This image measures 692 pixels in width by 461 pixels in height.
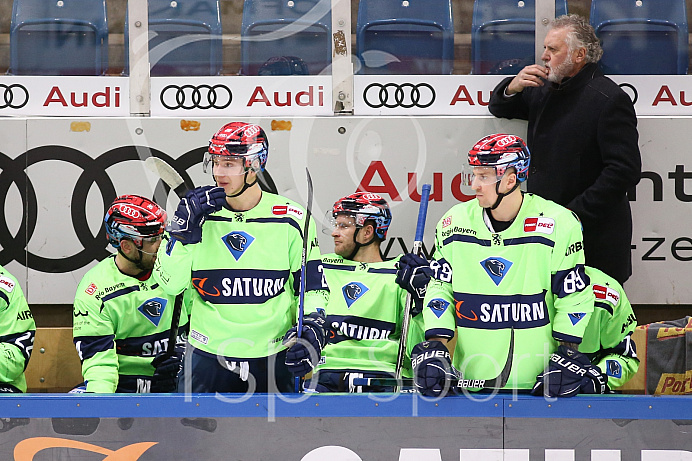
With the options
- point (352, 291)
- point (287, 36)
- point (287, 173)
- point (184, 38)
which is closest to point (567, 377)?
point (352, 291)

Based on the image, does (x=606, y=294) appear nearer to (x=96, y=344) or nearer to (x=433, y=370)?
(x=433, y=370)

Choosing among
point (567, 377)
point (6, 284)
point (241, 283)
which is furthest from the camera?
point (6, 284)

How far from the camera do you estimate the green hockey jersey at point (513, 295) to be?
3102mm

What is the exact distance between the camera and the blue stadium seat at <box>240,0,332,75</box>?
485cm

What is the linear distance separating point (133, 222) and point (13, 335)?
732 mm

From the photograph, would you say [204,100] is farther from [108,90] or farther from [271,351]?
[271,351]

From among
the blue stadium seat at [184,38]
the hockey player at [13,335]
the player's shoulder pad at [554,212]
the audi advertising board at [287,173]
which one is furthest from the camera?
the blue stadium seat at [184,38]

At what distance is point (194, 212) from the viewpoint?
3.22 meters

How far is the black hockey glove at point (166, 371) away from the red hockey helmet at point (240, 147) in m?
0.97

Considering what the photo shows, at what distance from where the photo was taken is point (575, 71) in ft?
13.7

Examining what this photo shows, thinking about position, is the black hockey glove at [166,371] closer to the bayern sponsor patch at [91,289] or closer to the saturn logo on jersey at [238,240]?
the bayern sponsor patch at [91,289]

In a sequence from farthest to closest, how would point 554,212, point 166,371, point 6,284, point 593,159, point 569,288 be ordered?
point 593,159
point 166,371
point 6,284
point 554,212
point 569,288

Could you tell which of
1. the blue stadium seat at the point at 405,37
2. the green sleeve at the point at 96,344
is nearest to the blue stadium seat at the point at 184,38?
the blue stadium seat at the point at 405,37

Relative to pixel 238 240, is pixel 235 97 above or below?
above
